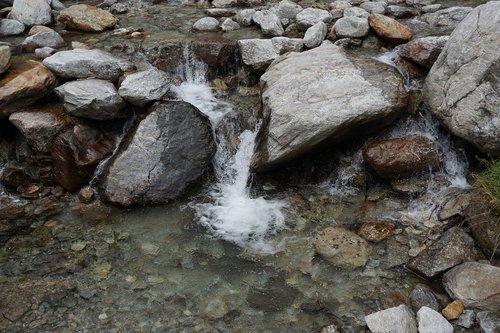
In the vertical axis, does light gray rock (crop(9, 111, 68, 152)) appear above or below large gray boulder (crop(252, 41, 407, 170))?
below

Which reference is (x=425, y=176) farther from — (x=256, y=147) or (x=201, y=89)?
(x=201, y=89)

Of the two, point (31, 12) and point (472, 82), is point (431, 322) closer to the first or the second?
point (472, 82)

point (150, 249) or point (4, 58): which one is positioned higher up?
point (4, 58)

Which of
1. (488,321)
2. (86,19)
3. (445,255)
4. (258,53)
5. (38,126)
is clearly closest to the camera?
(488,321)

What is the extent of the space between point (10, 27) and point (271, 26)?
4.75 meters

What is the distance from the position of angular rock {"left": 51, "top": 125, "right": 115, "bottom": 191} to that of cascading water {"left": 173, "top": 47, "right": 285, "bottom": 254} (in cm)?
149

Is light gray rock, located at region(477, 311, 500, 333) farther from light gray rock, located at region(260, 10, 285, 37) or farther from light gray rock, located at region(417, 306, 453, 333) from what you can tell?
light gray rock, located at region(260, 10, 285, 37)

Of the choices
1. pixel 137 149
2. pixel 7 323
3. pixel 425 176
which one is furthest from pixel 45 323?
pixel 425 176

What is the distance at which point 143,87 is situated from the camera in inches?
246

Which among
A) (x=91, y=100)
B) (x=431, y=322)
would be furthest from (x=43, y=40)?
(x=431, y=322)

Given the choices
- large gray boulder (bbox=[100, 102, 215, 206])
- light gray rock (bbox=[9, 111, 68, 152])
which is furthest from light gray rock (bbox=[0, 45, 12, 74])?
large gray boulder (bbox=[100, 102, 215, 206])

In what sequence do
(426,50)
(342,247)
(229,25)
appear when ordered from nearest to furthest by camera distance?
(342,247) → (426,50) → (229,25)

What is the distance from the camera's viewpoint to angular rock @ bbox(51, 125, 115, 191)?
Result: 6.10 m

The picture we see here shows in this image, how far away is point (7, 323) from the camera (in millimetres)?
4328
